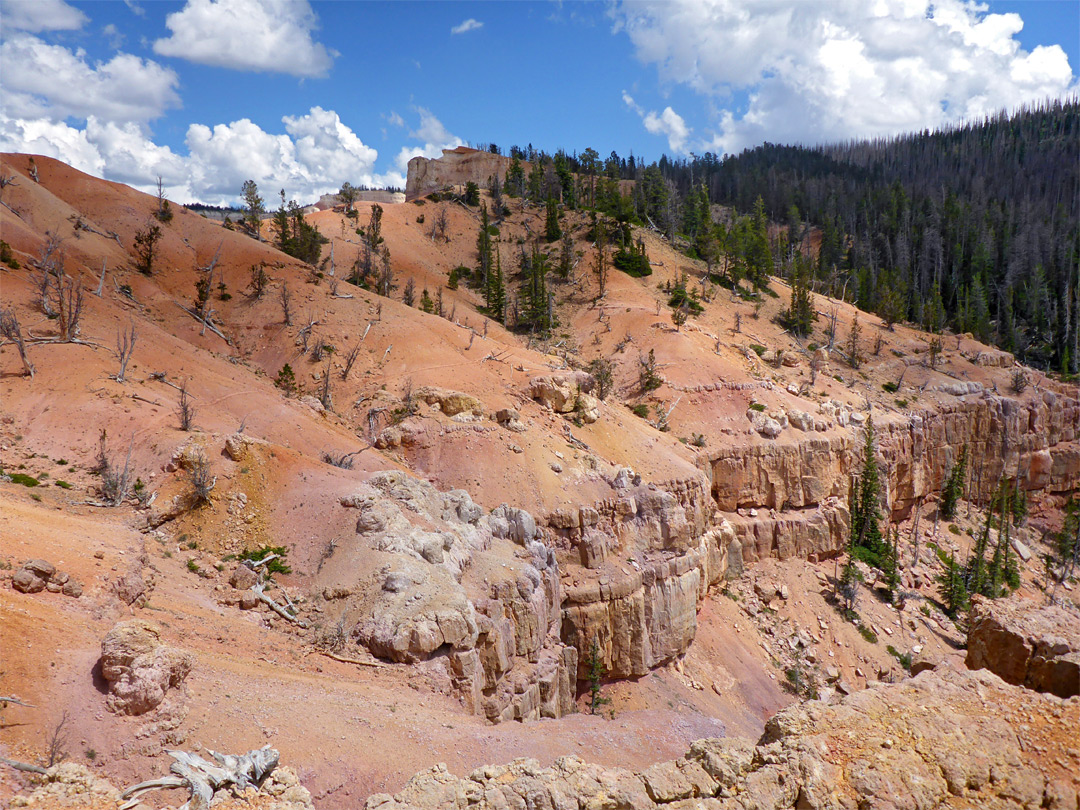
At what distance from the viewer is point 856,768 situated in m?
8.09

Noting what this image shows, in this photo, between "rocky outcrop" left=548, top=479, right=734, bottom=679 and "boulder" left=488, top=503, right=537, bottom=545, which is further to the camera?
"rocky outcrop" left=548, top=479, right=734, bottom=679

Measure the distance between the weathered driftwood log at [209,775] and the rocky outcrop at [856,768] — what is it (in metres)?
1.90

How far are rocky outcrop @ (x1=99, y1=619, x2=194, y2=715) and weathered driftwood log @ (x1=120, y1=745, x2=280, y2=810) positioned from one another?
111cm

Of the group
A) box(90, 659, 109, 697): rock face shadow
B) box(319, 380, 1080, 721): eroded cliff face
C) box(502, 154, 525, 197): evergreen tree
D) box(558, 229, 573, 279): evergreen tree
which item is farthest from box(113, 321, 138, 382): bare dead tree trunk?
box(502, 154, 525, 197): evergreen tree

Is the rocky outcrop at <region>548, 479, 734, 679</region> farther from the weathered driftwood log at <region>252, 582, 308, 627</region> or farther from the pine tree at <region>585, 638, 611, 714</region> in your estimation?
the weathered driftwood log at <region>252, 582, 308, 627</region>

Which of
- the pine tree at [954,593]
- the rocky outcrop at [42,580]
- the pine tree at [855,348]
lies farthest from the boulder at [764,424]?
the rocky outcrop at [42,580]

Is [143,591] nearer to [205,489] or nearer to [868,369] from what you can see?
[205,489]

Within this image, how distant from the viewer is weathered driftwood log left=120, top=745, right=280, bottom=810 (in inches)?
307

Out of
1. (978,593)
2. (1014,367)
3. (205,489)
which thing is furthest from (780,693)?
(1014,367)

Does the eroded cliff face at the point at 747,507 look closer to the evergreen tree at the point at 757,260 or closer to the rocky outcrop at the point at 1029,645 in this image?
the rocky outcrop at the point at 1029,645

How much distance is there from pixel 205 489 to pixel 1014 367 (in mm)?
60896

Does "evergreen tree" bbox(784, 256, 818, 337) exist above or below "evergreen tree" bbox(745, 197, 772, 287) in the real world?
below

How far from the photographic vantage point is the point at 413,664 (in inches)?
577

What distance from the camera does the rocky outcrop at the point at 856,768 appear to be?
7855 mm
